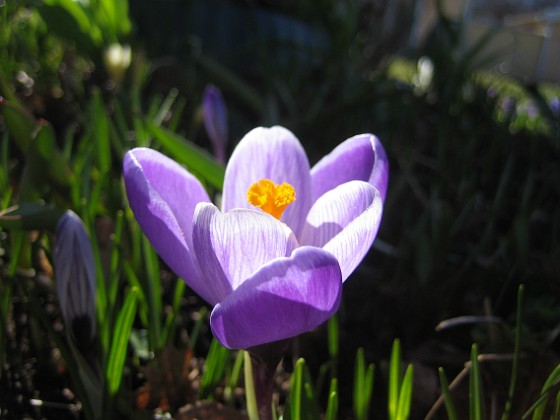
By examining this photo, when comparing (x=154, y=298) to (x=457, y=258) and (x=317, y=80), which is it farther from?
(x=317, y=80)

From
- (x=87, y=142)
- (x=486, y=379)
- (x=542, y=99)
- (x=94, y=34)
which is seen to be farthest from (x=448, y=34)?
(x=486, y=379)

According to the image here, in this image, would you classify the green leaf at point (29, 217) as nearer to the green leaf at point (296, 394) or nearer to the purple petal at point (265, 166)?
the purple petal at point (265, 166)

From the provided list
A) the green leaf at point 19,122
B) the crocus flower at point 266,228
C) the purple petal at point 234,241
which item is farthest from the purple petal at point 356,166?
the green leaf at point 19,122

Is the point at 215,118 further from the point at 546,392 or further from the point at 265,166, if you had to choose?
the point at 546,392

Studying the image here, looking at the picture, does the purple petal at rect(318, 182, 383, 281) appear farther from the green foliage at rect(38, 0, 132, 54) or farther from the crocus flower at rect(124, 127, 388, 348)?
the green foliage at rect(38, 0, 132, 54)

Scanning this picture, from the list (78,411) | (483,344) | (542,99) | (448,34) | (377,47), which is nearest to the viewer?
(78,411)

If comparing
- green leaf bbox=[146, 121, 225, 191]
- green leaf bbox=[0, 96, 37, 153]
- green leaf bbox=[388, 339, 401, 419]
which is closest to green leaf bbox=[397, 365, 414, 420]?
green leaf bbox=[388, 339, 401, 419]
